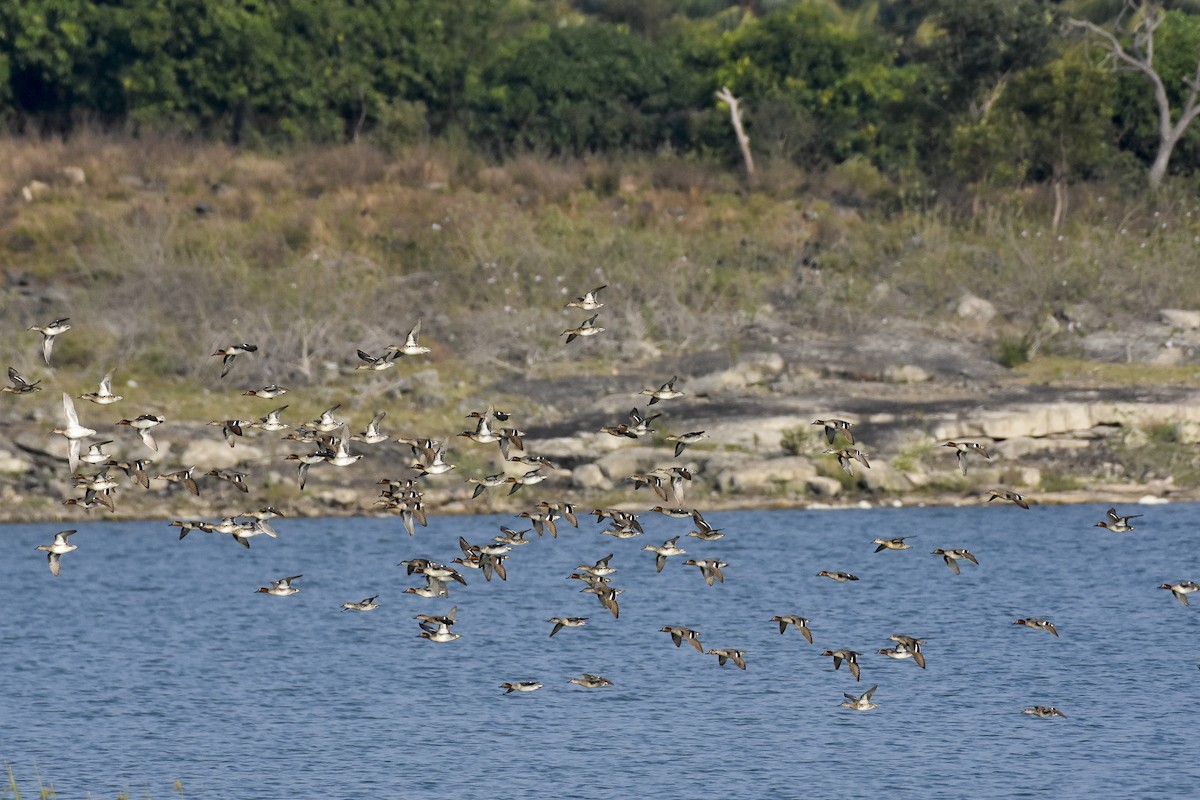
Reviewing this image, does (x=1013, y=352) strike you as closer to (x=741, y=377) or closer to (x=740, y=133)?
(x=741, y=377)

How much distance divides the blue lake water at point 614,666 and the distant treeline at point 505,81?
2007 centimetres

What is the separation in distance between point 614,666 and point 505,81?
3703 centimetres

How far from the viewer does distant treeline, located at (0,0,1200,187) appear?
196ft

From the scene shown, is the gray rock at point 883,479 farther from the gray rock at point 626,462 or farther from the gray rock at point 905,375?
the gray rock at point 905,375

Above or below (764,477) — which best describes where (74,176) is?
→ below

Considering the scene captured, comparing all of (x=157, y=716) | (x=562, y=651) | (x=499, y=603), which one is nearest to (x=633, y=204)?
(x=499, y=603)

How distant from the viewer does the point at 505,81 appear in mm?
65188

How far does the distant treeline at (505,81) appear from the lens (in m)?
59.7

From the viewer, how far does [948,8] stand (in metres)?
56.5

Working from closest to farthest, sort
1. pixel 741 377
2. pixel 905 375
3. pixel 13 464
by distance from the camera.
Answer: pixel 13 464 → pixel 741 377 → pixel 905 375

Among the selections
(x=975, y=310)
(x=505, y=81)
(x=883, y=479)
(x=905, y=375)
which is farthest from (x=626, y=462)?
(x=505, y=81)

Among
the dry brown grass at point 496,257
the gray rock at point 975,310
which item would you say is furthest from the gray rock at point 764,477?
the gray rock at point 975,310

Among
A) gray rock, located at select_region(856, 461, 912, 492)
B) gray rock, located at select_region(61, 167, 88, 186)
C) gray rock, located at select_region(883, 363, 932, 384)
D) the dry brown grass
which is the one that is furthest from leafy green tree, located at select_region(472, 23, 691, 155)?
gray rock, located at select_region(856, 461, 912, 492)

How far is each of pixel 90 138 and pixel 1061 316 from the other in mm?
28503
